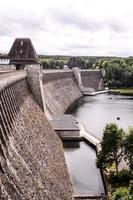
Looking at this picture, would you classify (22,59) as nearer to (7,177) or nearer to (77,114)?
(77,114)

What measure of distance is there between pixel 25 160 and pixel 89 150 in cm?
2319

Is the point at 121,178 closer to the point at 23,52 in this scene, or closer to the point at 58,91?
the point at 23,52

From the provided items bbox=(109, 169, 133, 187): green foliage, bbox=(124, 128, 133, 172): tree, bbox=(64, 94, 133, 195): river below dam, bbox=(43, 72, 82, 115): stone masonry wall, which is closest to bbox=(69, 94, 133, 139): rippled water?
bbox=(64, 94, 133, 195): river below dam

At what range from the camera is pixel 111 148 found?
35.6 meters

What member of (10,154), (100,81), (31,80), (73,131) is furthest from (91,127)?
(100,81)

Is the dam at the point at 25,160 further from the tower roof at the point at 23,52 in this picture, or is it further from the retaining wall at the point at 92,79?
the retaining wall at the point at 92,79

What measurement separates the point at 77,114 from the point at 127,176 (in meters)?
42.7

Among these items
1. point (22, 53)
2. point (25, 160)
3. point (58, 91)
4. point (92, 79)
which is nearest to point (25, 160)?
point (25, 160)

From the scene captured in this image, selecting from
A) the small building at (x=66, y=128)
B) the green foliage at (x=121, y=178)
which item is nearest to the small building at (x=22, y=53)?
the small building at (x=66, y=128)

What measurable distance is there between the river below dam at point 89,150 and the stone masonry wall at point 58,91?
2.79 metres

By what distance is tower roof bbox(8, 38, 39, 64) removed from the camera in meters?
70.3

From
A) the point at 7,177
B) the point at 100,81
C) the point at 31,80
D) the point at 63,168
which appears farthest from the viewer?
the point at 100,81

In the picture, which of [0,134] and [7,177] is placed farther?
[0,134]

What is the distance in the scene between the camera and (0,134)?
70.9 ft
